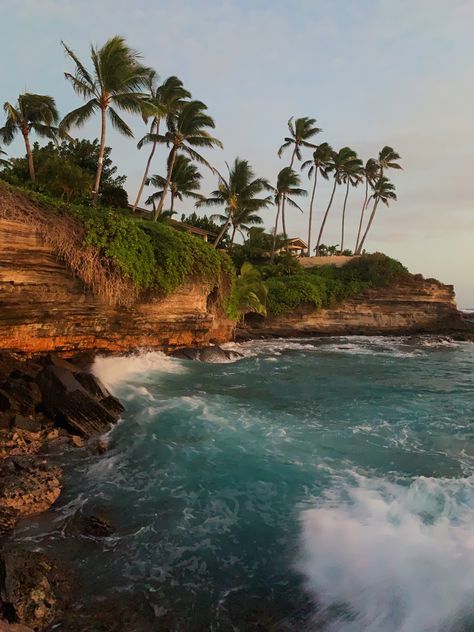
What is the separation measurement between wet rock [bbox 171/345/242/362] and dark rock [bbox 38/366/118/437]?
745cm

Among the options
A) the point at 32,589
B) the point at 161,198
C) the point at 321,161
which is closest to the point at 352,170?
the point at 321,161

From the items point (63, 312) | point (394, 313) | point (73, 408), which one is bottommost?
point (73, 408)

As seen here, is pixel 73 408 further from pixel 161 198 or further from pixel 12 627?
pixel 161 198

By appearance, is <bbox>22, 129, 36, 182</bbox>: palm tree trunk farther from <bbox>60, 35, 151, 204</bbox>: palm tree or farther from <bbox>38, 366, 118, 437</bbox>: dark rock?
<bbox>38, 366, 118, 437</bbox>: dark rock

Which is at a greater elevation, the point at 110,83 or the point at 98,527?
the point at 110,83

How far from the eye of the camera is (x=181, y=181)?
2889cm

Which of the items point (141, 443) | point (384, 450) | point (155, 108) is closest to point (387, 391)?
point (384, 450)

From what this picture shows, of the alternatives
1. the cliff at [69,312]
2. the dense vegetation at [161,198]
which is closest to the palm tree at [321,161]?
the dense vegetation at [161,198]

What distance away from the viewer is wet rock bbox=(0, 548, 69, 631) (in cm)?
331

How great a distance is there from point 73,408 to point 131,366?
5.47m

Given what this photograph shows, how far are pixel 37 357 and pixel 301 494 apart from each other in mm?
8894

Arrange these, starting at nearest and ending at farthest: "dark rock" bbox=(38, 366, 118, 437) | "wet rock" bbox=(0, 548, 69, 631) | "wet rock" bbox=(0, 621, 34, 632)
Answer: "wet rock" bbox=(0, 621, 34, 632)
"wet rock" bbox=(0, 548, 69, 631)
"dark rock" bbox=(38, 366, 118, 437)

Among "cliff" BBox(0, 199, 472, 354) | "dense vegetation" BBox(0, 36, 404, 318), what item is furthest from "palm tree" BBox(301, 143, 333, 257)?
"cliff" BBox(0, 199, 472, 354)

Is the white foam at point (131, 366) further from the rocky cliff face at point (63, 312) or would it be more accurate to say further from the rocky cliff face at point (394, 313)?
the rocky cliff face at point (394, 313)
